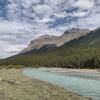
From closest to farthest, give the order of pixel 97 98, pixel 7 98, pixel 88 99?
pixel 7 98 → pixel 88 99 → pixel 97 98

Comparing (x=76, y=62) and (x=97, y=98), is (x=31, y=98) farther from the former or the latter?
(x=76, y=62)

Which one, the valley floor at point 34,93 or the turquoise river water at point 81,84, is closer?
the valley floor at point 34,93

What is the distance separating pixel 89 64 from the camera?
176 metres

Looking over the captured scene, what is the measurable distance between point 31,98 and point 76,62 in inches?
6564

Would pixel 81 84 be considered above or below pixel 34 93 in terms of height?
below

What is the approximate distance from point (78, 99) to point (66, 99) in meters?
1.51

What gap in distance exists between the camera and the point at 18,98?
98.3ft

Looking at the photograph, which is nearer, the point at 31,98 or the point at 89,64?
the point at 31,98

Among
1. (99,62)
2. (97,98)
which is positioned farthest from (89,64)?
(97,98)

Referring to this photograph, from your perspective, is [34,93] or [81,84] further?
[81,84]

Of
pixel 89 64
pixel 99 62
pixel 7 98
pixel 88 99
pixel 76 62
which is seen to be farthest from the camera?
pixel 76 62

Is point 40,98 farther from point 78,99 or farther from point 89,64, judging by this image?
point 89,64

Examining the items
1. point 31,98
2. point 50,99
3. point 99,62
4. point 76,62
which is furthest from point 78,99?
point 76,62

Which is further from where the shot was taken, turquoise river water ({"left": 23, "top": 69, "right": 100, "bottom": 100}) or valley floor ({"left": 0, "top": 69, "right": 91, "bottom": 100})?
turquoise river water ({"left": 23, "top": 69, "right": 100, "bottom": 100})
